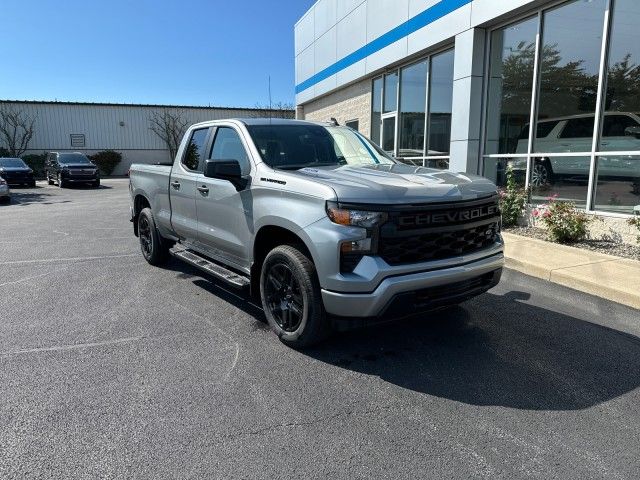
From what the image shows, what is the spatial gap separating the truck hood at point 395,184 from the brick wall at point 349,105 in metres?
12.5

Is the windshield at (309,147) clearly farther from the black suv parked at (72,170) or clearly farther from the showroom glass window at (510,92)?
the black suv parked at (72,170)

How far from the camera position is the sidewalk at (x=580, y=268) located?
541cm

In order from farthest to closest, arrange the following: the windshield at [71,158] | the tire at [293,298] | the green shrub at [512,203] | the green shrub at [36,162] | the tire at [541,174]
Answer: the green shrub at [36,162] < the windshield at [71,158] < the green shrub at [512,203] < the tire at [541,174] < the tire at [293,298]

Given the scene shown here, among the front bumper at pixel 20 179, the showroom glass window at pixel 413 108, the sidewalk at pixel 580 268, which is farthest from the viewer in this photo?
the front bumper at pixel 20 179

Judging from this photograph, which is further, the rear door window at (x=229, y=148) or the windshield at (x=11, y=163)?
the windshield at (x=11, y=163)

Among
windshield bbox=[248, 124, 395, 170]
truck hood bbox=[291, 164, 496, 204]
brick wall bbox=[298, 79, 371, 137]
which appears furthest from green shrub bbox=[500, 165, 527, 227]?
brick wall bbox=[298, 79, 371, 137]

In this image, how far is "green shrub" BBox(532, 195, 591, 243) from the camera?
7.77 meters

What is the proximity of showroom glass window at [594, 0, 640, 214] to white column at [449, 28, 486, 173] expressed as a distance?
290 cm

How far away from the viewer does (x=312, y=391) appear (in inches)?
135

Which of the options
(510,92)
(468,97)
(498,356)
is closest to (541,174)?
(510,92)

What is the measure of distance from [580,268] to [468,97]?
546 centimetres

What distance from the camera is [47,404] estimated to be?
3.23m

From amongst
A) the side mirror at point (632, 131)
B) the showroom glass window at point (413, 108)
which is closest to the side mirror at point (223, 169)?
the side mirror at point (632, 131)

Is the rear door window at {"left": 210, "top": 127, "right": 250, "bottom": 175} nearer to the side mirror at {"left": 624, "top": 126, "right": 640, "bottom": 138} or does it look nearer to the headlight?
the headlight
